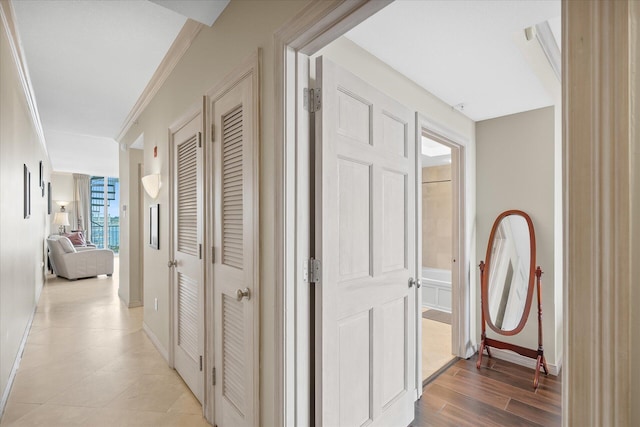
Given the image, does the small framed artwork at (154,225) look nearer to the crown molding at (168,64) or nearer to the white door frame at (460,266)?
the crown molding at (168,64)

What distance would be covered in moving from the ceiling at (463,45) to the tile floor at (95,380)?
2.58m

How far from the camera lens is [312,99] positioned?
139 centimetres

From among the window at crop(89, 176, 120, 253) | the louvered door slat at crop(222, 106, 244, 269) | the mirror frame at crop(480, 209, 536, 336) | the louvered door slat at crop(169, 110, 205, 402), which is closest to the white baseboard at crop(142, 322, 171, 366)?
the louvered door slat at crop(169, 110, 205, 402)

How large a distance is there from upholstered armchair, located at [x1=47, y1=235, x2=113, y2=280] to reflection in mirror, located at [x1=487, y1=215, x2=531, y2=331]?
24.2 ft

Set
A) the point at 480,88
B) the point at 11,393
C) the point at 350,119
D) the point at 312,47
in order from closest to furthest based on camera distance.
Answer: the point at 312,47 < the point at 350,119 < the point at 11,393 < the point at 480,88

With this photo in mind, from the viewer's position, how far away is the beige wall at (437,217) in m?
5.10

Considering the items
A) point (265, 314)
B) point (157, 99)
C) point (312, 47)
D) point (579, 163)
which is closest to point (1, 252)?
point (157, 99)

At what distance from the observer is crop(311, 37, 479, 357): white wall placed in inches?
72.1

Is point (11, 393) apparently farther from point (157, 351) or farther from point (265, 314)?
point (265, 314)

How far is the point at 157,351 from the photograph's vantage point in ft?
9.71

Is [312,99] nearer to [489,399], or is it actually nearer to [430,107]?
[430,107]

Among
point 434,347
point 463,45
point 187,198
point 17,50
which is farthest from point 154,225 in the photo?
point 434,347

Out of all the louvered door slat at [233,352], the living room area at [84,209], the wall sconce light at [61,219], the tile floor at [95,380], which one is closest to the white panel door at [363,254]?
the louvered door slat at [233,352]

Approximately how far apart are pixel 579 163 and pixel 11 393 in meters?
3.46
